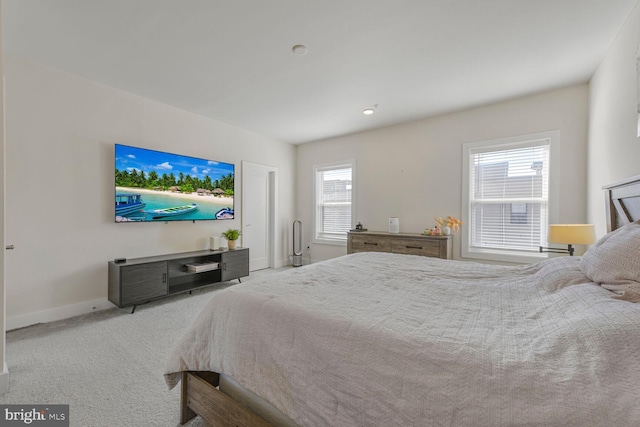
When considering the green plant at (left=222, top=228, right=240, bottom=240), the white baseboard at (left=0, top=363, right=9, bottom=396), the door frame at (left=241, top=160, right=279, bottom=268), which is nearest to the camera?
the white baseboard at (left=0, top=363, right=9, bottom=396)

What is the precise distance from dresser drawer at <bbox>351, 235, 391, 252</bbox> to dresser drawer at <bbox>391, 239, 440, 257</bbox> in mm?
110

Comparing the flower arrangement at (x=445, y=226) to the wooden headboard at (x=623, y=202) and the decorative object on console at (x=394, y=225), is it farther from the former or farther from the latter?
the wooden headboard at (x=623, y=202)

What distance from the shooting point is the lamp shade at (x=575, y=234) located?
97.2 inches

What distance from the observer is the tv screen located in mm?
3396

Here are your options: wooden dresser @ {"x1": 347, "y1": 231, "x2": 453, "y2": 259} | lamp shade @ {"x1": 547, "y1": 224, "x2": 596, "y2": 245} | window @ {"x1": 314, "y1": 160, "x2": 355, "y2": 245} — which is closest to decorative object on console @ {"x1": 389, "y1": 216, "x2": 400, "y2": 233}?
wooden dresser @ {"x1": 347, "y1": 231, "x2": 453, "y2": 259}

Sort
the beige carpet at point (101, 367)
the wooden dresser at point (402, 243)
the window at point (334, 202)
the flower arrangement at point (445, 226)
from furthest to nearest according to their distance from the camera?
the window at point (334, 202) → the flower arrangement at point (445, 226) → the wooden dresser at point (402, 243) → the beige carpet at point (101, 367)

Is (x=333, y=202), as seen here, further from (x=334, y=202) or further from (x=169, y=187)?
(x=169, y=187)

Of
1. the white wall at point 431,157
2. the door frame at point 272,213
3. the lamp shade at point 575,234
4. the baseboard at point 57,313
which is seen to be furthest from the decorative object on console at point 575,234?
the baseboard at point 57,313

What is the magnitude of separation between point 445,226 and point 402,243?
641 mm

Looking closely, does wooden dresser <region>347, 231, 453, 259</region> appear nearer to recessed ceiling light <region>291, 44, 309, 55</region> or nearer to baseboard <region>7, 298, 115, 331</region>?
recessed ceiling light <region>291, 44, 309, 55</region>

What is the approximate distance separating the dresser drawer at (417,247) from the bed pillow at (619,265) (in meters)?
2.40

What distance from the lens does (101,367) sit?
82.0 inches

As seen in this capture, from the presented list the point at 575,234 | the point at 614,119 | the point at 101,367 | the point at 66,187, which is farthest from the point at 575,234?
the point at 66,187

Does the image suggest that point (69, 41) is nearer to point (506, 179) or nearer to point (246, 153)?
point (246, 153)
